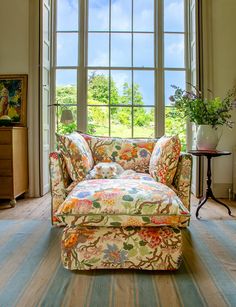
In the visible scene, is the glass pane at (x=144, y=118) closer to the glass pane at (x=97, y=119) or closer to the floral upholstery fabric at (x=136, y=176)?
the glass pane at (x=97, y=119)

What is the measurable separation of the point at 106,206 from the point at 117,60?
2976mm

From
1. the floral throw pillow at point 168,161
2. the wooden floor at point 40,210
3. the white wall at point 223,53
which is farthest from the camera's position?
the white wall at point 223,53

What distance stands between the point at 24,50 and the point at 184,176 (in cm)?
272

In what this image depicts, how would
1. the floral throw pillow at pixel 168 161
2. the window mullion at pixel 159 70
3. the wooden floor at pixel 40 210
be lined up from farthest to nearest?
1. the window mullion at pixel 159 70
2. the wooden floor at pixel 40 210
3. the floral throw pillow at pixel 168 161

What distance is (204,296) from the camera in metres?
1.50

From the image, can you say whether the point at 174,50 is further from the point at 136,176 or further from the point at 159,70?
the point at 136,176

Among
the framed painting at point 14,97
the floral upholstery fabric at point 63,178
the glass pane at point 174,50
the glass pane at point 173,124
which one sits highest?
the glass pane at point 174,50

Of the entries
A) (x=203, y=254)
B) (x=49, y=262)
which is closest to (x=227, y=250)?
(x=203, y=254)

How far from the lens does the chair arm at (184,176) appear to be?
251cm

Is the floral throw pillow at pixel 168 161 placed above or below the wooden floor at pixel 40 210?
above

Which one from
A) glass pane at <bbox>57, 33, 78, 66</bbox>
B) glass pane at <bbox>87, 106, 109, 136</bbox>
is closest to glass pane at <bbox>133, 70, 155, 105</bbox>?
glass pane at <bbox>87, 106, 109, 136</bbox>

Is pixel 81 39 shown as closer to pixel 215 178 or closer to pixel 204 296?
pixel 215 178

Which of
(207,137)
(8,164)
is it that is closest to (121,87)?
(207,137)

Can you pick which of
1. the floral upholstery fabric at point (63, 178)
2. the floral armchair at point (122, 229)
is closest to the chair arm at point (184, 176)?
the floral upholstery fabric at point (63, 178)
